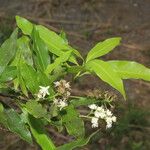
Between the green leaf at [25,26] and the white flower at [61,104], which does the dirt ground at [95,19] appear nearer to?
the green leaf at [25,26]

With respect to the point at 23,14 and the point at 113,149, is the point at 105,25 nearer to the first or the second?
the point at 23,14

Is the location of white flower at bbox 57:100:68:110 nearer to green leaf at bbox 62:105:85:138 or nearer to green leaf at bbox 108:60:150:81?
green leaf at bbox 62:105:85:138

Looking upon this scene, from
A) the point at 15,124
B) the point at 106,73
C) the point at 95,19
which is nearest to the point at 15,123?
the point at 15,124

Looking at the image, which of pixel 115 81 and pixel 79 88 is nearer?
pixel 115 81

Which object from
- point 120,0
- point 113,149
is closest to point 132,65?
point 113,149

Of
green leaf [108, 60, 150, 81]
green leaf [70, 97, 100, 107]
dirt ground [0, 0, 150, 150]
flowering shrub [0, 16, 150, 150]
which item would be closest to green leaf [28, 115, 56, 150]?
flowering shrub [0, 16, 150, 150]

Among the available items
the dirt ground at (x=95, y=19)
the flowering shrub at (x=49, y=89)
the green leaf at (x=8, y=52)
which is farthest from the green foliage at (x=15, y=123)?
the dirt ground at (x=95, y=19)

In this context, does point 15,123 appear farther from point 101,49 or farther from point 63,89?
point 101,49

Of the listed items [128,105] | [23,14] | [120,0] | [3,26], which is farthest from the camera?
[120,0]
